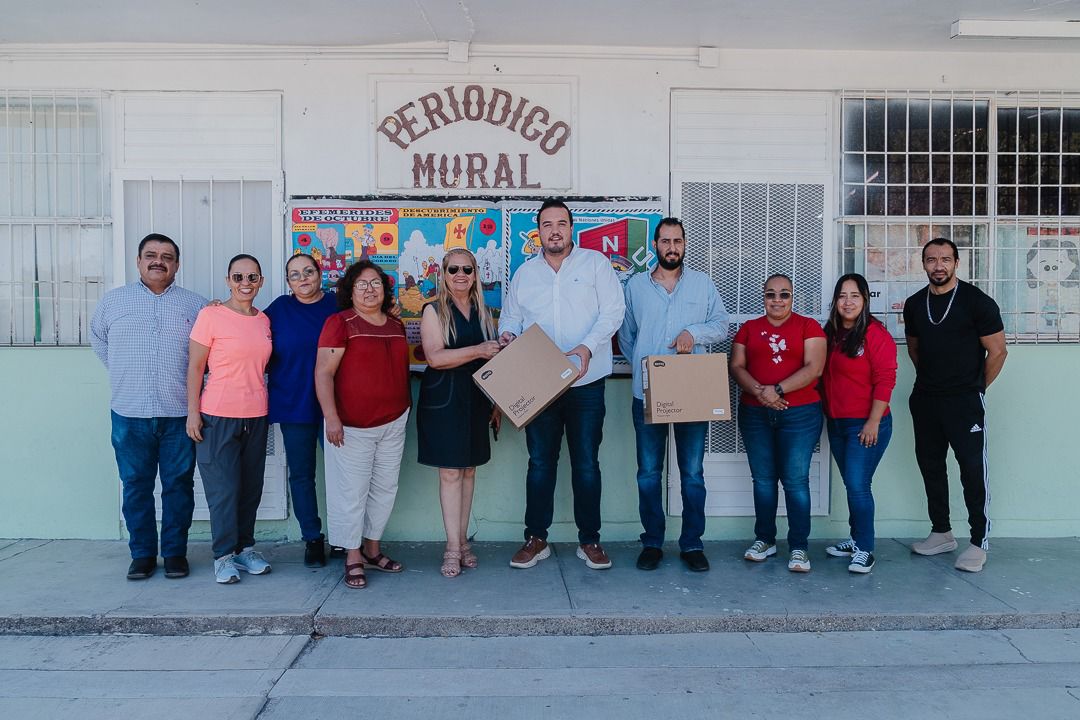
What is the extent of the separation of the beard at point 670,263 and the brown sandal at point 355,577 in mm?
2628

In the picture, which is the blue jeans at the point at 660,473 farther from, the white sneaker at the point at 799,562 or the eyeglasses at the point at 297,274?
the eyeglasses at the point at 297,274

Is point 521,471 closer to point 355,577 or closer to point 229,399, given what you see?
point 355,577

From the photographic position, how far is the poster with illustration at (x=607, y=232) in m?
5.81

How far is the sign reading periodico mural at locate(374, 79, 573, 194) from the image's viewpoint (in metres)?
5.82

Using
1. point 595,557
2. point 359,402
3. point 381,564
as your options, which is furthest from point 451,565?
point 359,402

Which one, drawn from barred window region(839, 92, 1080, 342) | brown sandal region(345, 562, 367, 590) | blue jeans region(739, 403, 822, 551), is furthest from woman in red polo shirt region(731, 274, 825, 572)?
brown sandal region(345, 562, 367, 590)

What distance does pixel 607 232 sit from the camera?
5.83 meters

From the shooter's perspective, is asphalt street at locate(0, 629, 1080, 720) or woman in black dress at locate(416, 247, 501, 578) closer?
asphalt street at locate(0, 629, 1080, 720)

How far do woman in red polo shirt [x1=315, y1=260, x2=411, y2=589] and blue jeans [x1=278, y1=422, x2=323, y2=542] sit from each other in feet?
0.99

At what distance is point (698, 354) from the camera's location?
5137 millimetres

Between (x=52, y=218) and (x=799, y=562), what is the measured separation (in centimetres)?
559

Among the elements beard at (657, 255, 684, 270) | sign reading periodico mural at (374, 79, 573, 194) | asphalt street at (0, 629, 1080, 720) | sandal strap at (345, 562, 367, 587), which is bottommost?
asphalt street at (0, 629, 1080, 720)

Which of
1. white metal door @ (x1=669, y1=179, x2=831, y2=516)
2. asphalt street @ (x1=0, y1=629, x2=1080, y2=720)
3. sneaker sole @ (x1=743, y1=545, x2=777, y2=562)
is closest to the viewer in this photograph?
asphalt street @ (x1=0, y1=629, x2=1080, y2=720)

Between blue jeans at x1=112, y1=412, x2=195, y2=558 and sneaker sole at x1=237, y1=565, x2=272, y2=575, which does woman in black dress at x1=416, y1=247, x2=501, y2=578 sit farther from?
blue jeans at x1=112, y1=412, x2=195, y2=558
